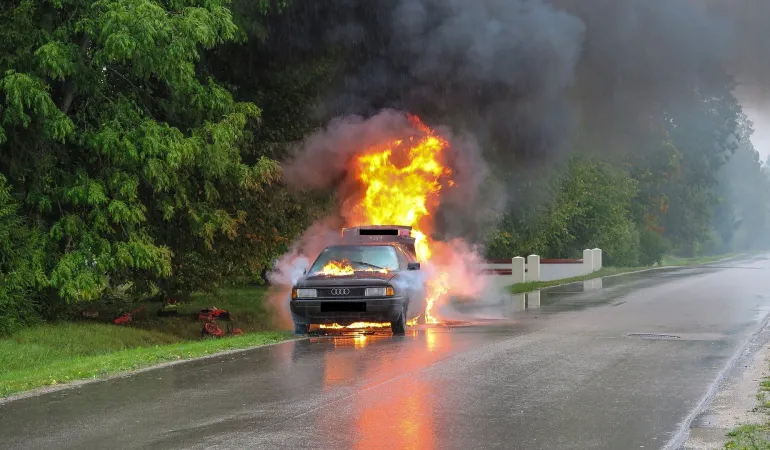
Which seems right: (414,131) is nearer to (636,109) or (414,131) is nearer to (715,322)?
(636,109)

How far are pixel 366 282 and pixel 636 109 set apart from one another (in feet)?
29.6

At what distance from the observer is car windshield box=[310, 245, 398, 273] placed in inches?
687

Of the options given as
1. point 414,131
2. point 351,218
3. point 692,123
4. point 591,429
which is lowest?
point 591,429

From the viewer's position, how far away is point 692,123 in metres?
58.7

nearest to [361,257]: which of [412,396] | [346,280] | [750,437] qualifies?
[346,280]

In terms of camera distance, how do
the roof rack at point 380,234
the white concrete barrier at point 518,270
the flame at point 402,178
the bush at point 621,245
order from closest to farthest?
the roof rack at point 380,234
the flame at point 402,178
the white concrete barrier at point 518,270
the bush at point 621,245

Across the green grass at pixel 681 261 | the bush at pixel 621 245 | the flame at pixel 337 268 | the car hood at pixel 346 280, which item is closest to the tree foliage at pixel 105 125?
the flame at pixel 337 268

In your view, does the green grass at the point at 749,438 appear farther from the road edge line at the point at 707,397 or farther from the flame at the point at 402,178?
the flame at the point at 402,178

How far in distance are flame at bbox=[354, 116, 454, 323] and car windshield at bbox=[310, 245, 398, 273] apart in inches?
239

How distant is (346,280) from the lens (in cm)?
1611

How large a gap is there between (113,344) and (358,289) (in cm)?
642


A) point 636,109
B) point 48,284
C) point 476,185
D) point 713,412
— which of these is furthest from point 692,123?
point 713,412

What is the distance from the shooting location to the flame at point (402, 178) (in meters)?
24.1

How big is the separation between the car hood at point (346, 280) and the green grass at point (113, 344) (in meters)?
1.00
